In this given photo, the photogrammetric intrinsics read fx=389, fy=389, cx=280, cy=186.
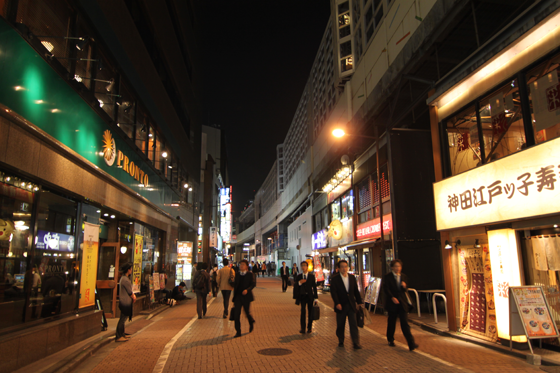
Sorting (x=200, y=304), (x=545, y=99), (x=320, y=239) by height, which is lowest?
(x=200, y=304)

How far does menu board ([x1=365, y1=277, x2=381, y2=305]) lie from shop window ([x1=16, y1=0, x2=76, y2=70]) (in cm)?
1187

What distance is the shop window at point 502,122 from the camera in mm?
8531

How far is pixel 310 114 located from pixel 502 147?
1678 inches

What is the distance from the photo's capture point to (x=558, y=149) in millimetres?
6836

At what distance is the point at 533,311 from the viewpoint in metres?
7.28

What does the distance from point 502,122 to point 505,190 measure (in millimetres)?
1825

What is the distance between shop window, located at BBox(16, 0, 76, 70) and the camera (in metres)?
7.24

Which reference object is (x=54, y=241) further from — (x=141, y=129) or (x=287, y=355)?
(x=141, y=129)

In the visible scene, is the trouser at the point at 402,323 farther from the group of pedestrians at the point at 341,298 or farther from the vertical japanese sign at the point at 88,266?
the vertical japanese sign at the point at 88,266

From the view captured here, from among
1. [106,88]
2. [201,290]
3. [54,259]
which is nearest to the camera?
[54,259]

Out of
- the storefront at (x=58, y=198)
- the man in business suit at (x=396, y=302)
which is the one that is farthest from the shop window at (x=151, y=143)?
the man in business suit at (x=396, y=302)

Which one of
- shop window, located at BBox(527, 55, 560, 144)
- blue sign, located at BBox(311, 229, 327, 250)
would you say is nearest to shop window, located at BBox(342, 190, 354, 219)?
blue sign, located at BBox(311, 229, 327, 250)

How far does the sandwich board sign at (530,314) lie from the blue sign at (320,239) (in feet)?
70.7

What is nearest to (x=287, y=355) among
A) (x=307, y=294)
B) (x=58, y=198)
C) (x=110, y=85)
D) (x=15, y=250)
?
(x=307, y=294)
